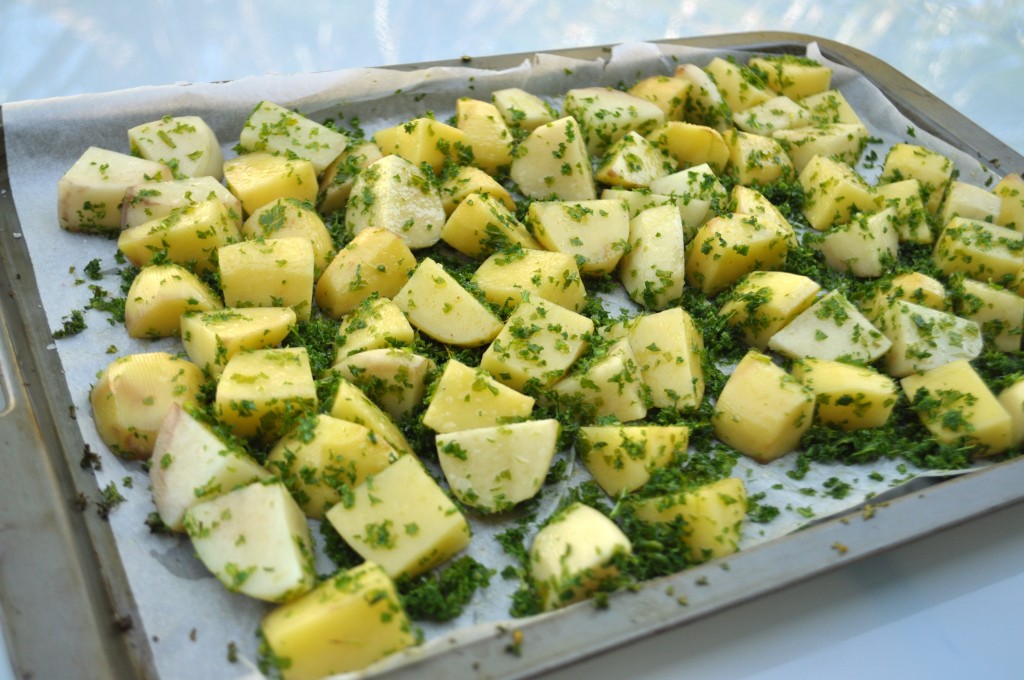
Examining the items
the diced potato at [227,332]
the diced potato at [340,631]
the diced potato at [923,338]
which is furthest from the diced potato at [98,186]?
the diced potato at [923,338]

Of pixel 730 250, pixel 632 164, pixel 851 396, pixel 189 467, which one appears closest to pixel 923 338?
pixel 851 396

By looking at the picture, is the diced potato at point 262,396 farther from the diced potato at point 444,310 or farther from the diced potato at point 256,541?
the diced potato at point 444,310

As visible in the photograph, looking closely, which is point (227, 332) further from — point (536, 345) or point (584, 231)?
point (584, 231)

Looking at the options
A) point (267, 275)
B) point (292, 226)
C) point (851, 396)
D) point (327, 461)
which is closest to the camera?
point (327, 461)

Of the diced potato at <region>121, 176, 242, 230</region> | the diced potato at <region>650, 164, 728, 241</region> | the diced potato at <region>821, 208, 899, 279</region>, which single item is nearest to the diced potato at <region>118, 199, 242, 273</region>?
the diced potato at <region>121, 176, 242, 230</region>

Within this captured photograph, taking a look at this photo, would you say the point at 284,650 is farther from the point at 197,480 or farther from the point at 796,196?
the point at 796,196

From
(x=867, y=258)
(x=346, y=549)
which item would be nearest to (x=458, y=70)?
(x=867, y=258)
